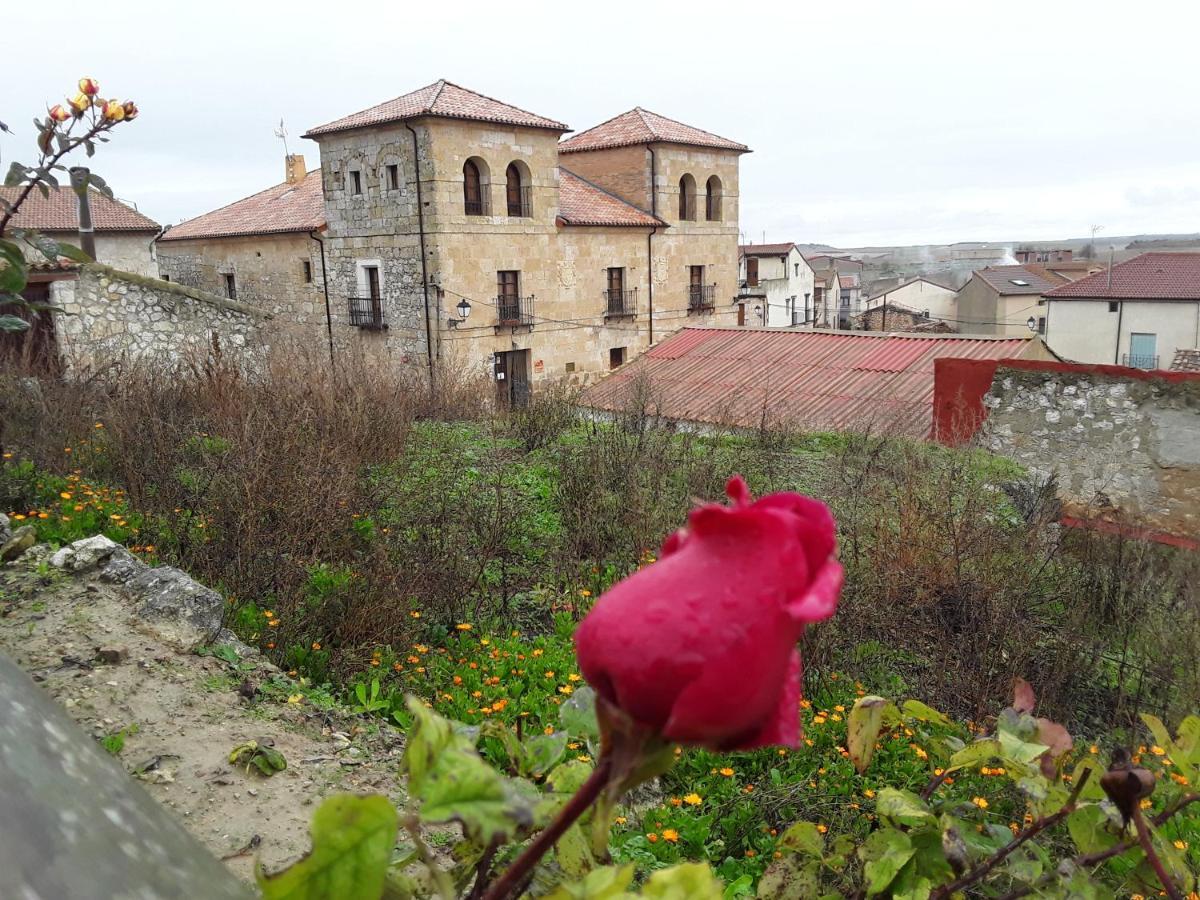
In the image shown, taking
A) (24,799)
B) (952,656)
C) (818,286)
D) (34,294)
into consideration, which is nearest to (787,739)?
(24,799)

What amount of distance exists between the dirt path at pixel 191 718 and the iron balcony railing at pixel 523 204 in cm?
1668

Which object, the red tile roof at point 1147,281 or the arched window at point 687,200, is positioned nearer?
the arched window at point 687,200

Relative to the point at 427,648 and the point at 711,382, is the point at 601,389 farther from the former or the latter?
the point at 427,648

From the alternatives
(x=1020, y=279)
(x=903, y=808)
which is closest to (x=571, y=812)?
(x=903, y=808)

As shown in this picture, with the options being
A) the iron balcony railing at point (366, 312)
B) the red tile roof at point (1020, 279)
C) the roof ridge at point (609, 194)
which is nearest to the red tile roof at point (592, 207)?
the roof ridge at point (609, 194)

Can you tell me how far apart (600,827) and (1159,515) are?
29.7ft

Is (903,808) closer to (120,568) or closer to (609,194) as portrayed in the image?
(120,568)

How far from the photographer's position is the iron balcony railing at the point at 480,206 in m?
18.4

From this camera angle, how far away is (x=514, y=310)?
63.2 feet

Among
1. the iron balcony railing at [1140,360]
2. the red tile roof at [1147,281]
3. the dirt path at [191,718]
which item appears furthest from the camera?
the iron balcony railing at [1140,360]

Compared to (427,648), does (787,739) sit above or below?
above

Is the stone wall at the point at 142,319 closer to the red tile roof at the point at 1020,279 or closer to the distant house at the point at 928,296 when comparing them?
the red tile roof at the point at 1020,279

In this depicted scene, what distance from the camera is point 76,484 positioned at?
4.86 meters

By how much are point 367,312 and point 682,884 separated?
19635 mm
